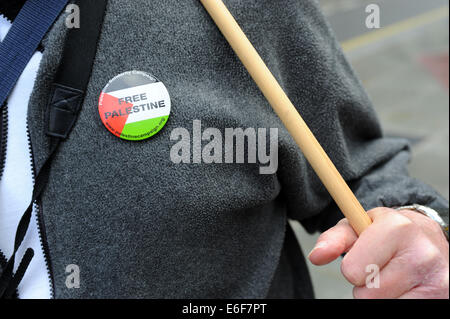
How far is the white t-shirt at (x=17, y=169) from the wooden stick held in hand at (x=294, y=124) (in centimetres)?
25

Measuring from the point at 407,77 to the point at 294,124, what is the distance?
121 inches

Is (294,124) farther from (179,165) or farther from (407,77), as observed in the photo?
(407,77)

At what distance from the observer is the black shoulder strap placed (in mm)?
609

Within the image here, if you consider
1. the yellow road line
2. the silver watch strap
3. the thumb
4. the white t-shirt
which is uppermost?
the white t-shirt

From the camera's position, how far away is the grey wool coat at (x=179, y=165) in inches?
24.7

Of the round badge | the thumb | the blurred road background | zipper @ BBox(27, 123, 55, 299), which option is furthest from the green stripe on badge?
the blurred road background

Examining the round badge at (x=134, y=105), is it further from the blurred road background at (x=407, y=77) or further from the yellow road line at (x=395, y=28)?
the yellow road line at (x=395, y=28)

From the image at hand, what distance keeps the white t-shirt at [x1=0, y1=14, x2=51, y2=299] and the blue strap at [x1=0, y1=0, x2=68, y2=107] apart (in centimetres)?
1

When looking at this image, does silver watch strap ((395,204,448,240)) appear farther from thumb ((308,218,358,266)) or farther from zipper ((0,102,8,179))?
zipper ((0,102,8,179))

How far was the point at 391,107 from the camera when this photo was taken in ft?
9.66

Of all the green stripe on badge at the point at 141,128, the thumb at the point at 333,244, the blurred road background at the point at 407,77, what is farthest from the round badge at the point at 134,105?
the blurred road background at the point at 407,77

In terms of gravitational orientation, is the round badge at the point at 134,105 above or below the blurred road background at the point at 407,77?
above

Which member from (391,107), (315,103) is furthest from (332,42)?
(391,107)
